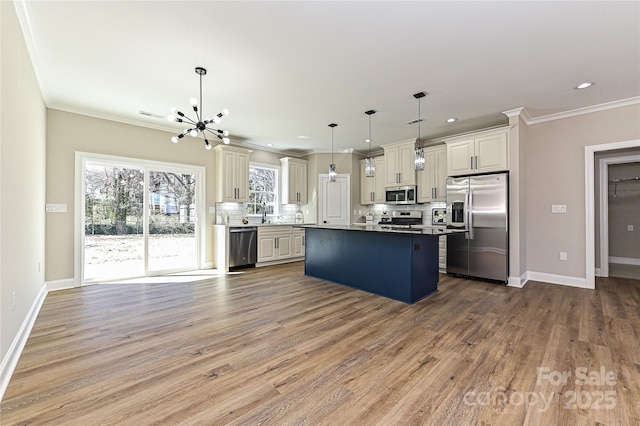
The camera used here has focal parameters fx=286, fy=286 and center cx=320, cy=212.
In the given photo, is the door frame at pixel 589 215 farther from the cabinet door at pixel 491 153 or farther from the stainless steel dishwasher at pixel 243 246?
the stainless steel dishwasher at pixel 243 246

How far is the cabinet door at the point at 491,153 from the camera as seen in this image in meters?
4.65

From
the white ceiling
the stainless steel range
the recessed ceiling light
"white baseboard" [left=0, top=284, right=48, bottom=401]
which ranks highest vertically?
the white ceiling

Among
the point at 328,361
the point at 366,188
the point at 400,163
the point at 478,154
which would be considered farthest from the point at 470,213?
the point at 328,361

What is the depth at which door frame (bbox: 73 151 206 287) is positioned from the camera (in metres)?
4.48

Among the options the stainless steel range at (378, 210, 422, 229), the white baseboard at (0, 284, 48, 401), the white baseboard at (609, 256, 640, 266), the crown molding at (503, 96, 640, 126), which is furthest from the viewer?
the stainless steel range at (378, 210, 422, 229)

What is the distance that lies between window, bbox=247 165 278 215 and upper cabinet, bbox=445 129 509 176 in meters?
4.04

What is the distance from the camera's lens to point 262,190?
700 centimetres

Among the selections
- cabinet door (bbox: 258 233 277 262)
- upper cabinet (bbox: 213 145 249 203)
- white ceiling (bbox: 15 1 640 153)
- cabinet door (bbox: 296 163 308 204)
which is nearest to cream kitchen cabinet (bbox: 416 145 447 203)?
white ceiling (bbox: 15 1 640 153)

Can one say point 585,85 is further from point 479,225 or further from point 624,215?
point 624,215

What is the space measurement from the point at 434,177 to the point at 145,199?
5602 mm

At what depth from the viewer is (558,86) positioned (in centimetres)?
358

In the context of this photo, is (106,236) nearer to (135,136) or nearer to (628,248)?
(135,136)

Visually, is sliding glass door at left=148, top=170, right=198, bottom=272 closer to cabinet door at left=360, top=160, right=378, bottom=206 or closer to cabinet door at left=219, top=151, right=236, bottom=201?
cabinet door at left=219, top=151, right=236, bottom=201

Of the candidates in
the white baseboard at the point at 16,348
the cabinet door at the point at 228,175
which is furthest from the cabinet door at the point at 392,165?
the white baseboard at the point at 16,348
